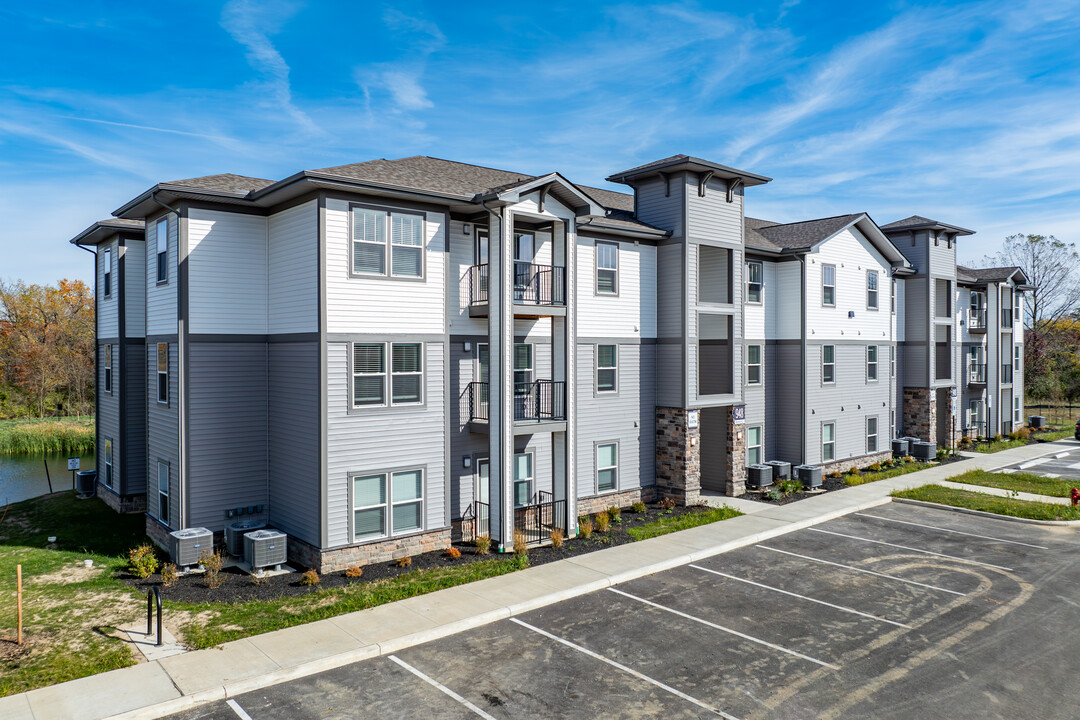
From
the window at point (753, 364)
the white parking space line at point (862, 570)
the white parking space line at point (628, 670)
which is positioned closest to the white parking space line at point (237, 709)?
the white parking space line at point (628, 670)

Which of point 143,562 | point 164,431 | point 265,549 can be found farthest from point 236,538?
point 164,431

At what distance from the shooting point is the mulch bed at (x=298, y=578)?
13516 mm

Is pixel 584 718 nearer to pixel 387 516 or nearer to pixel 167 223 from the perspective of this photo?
pixel 387 516

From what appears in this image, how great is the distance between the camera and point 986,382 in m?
38.2

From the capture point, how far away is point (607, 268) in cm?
2053

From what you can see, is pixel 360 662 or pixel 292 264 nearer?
pixel 360 662

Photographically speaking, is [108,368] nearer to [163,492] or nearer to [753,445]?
[163,492]

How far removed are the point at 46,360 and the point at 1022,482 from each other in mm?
57539

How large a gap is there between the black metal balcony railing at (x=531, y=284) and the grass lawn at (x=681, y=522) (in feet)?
21.2

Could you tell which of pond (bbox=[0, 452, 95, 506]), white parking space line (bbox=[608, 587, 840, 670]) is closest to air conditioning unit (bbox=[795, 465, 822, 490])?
white parking space line (bbox=[608, 587, 840, 670])

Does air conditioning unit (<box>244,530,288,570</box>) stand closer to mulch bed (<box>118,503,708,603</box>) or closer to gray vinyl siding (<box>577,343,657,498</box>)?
mulch bed (<box>118,503,708,603</box>)

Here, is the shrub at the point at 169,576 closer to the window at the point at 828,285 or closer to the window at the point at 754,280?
the window at the point at 754,280

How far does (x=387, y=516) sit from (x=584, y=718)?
25.3 ft

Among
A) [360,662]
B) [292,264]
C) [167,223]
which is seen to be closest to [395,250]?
[292,264]
